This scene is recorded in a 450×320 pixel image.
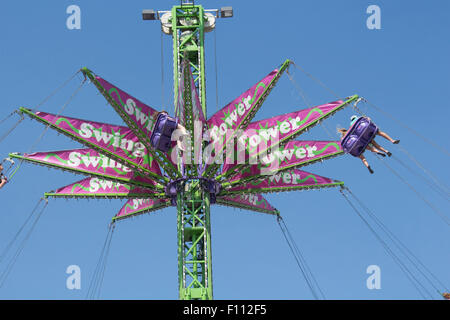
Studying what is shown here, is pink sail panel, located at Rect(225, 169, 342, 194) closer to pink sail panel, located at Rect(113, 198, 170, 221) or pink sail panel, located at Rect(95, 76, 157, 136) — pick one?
pink sail panel, located at Rect(113, 198, 170, 221)

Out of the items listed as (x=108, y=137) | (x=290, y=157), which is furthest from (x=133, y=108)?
(x=290, y=157)

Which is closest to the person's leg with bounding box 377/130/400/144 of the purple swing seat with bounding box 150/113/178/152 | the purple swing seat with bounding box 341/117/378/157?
the purple swing seat with bounding box 341/117/378/157

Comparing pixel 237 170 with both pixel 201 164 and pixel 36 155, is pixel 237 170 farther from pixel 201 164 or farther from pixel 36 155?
pixel 36 155

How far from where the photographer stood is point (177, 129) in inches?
1594

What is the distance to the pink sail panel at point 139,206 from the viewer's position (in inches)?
1829

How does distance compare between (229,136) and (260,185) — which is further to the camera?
(260,185)

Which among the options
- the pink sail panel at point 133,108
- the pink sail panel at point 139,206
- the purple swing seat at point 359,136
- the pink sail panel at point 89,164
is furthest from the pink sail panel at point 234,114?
the pink sail panel at point 139,206

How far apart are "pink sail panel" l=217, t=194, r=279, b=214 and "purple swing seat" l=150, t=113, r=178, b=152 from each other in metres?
5.31

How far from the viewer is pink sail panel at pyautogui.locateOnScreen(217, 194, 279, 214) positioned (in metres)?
45.7

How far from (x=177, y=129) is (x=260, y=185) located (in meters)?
5.79

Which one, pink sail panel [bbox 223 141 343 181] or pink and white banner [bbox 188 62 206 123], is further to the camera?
pink sail panel [bbox 223 141 343 181]

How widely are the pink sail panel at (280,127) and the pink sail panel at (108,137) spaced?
13.5ft

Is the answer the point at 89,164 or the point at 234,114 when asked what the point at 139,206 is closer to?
the point at 89,164
